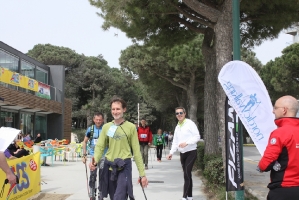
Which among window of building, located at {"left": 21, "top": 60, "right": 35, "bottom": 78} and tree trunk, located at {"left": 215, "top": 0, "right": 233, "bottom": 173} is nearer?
tree trunk, located at {"left": 215, "top": 0, "right": 233, "bottom": 173}

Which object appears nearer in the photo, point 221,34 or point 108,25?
point 221,34

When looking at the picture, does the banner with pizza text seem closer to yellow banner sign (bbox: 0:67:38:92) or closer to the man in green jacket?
the man in green jacket

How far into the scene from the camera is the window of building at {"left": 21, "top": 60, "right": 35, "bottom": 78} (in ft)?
96.2

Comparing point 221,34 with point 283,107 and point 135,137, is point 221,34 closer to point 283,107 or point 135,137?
point 135,137

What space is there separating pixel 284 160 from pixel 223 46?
5434mm

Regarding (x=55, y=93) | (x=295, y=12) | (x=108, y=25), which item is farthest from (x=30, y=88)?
(x=295, y=12)

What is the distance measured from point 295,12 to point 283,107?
8640mm

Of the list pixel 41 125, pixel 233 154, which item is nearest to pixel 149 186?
pixel 233 154

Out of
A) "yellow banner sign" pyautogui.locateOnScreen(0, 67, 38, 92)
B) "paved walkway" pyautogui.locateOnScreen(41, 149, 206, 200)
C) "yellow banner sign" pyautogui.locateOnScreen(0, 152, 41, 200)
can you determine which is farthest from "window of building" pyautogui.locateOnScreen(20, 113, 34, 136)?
"yellow banner sign" pyautogui.locateOnScreen(0, 152, 41, 200)

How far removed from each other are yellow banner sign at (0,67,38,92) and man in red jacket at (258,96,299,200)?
21081 mm

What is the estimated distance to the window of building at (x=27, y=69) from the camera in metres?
29.3

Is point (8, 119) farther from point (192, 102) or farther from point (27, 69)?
point (192, 102)

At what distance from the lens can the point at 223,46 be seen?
8523mm

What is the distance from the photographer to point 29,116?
30.8m
